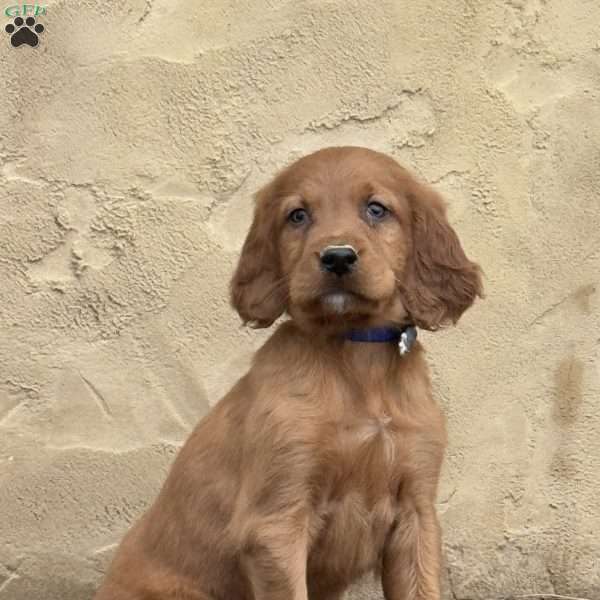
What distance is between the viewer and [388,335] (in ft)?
13.3

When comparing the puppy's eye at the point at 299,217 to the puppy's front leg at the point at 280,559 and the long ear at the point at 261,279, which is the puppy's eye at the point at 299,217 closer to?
the long ear at the point at 261,279

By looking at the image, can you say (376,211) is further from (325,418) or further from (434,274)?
(325,418)

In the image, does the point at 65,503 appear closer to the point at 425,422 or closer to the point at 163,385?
the point at 163,385

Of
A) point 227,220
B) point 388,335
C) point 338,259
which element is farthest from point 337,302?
point 227,220

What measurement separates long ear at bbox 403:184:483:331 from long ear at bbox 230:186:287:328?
402 millimetres

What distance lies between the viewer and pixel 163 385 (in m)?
5.38

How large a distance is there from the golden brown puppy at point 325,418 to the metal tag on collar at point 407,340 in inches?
1.5

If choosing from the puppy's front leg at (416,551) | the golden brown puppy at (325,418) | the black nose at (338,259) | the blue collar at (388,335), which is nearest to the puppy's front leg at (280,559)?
the golden brown puppy at (325,418)

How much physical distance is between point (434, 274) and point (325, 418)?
57 cm

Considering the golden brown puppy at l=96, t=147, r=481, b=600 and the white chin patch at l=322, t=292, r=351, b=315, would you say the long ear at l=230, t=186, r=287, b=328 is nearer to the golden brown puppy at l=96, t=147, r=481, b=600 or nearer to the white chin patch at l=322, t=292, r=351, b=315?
the golden brown puppy at l=96, t=147, r=481, b=600

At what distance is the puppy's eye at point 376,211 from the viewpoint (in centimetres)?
396

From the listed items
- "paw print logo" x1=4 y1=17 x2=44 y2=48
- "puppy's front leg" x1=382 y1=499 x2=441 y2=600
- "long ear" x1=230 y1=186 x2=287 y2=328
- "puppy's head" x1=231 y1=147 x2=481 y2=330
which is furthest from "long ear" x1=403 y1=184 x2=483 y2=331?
"paw print logo" x1=4 y1=17 x2=44 y2=48

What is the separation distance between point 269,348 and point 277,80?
5.30 feet

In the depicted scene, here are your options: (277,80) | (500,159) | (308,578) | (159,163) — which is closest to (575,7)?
(500,159)
